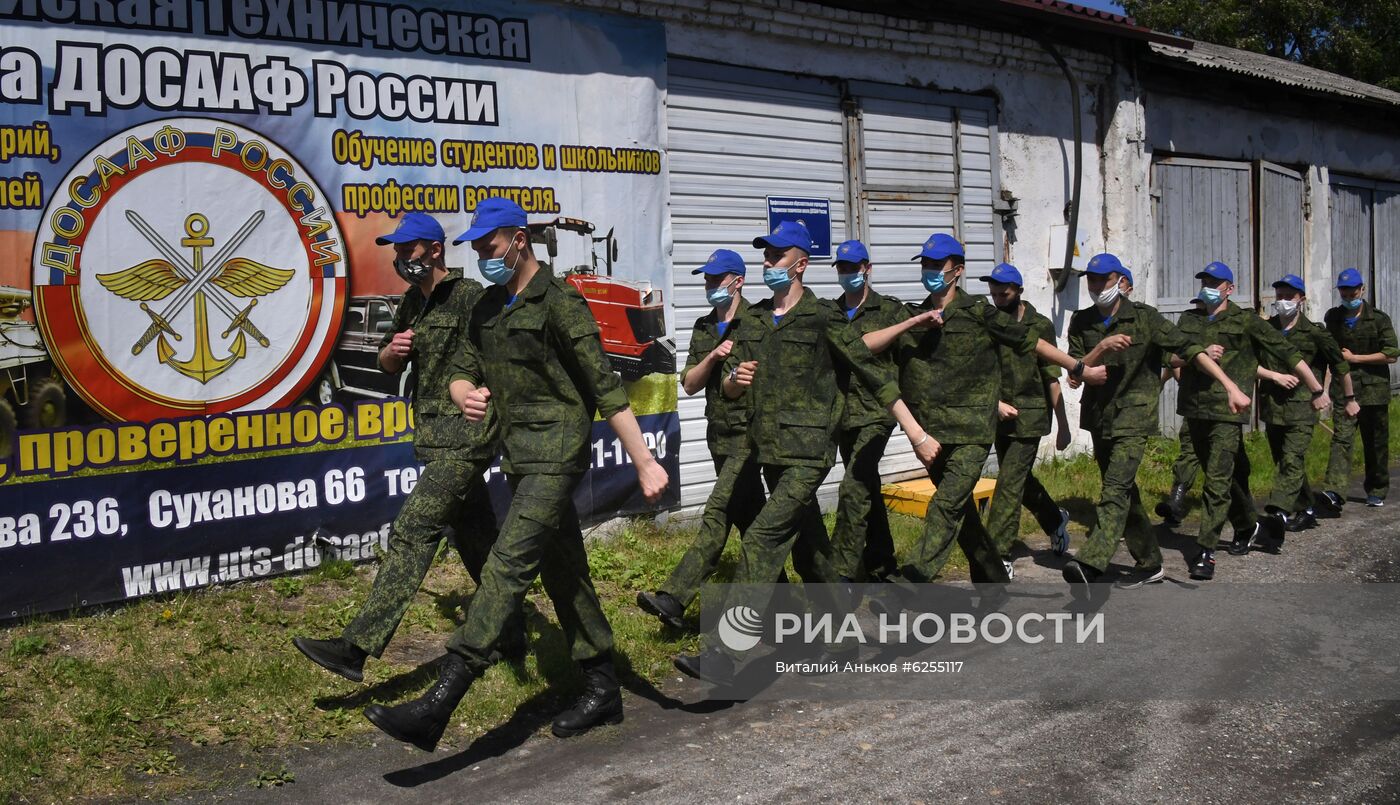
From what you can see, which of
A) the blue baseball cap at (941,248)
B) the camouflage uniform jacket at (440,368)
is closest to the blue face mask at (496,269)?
the camouflage uniform jacket at (440,368)

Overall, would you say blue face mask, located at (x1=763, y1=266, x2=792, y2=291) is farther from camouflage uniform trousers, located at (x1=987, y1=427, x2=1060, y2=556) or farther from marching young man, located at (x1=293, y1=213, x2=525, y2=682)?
camouflage uniform trousers, located at (x1=987, y1=427, x2=1060, y2=556)

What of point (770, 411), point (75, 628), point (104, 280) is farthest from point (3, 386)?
point (770, 411)

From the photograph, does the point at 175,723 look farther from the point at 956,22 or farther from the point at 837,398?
the point at 956,22

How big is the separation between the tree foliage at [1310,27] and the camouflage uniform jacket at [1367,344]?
17115 millimetres

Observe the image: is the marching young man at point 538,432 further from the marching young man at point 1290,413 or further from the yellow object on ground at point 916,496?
the marching young man at point 1290,413

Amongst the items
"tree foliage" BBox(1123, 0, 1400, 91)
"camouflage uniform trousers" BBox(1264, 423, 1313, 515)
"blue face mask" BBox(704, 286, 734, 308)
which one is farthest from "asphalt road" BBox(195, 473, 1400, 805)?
"tree foliage" BBox(1123, 0, 1400, 91)

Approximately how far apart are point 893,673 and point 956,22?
6992 mm

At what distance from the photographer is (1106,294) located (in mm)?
7359

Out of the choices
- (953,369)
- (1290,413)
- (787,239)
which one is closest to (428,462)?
(787,239)

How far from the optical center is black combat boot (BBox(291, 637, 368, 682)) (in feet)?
16.5

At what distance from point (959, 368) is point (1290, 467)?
162 inches

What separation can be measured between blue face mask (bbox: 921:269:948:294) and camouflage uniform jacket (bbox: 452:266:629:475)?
2.41 metres

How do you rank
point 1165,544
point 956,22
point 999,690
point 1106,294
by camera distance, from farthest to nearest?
point 956,22 < point 1165,544 < point 1106,294 < point 999,690

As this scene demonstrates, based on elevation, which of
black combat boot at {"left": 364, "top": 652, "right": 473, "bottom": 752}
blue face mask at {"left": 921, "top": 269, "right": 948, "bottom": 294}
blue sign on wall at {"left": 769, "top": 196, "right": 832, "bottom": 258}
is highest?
blue sign on wall at {"left": 769, "top": 196, "right": 832, "bottom": 258}
